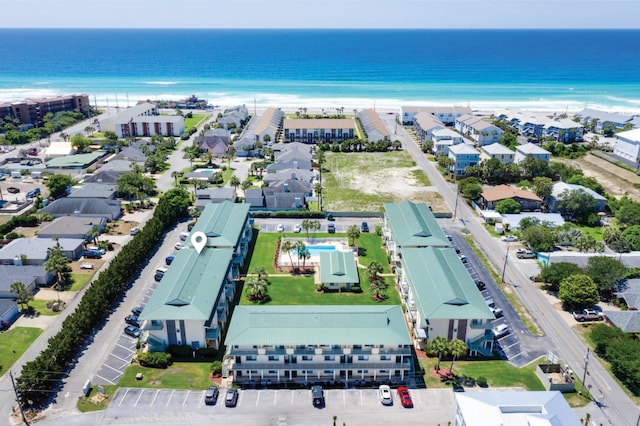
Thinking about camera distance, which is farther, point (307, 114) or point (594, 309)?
point (307, 114)

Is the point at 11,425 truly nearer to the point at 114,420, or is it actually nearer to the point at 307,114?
the point at 114,420

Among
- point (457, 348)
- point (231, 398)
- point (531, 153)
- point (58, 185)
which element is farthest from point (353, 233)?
point (58, 185)

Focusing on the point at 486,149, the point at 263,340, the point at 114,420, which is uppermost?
the point at 486,149

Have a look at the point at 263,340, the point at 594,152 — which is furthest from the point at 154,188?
the point at 594,152

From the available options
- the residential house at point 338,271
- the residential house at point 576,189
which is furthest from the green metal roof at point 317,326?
the residential house at point 576,189

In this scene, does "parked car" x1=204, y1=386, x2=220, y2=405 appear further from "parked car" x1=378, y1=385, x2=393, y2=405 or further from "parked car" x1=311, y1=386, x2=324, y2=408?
"parked car" x1=378, y1=385, x2=393, y2=405

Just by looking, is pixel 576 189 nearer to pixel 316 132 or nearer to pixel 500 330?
pixel 500 330
